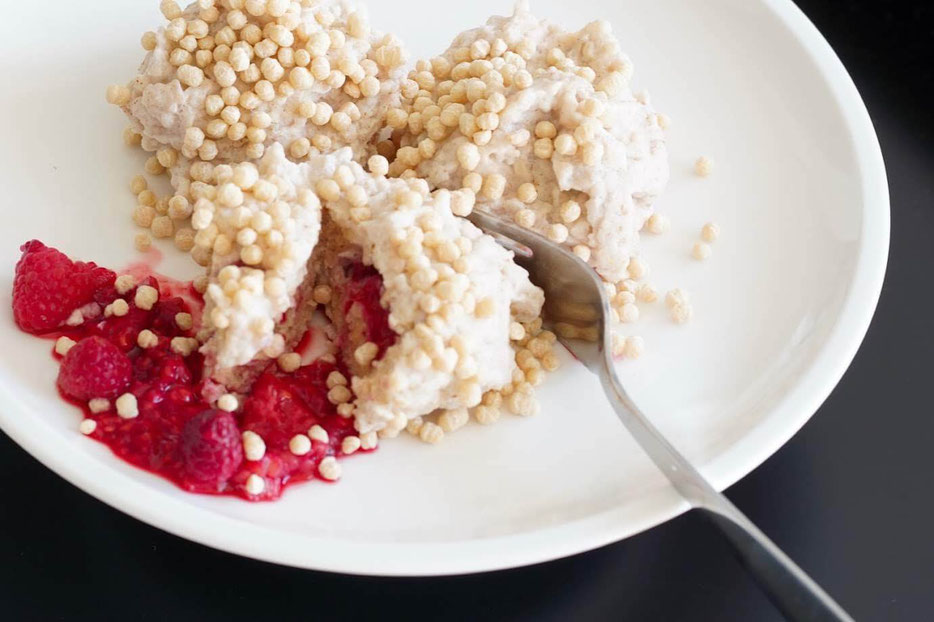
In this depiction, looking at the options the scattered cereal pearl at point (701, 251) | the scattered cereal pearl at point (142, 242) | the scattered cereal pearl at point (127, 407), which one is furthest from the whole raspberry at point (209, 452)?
the scattered cereal pearl at point (701, 251)

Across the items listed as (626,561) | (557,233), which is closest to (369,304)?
(557,233)

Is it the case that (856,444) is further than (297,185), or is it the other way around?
(856,444)

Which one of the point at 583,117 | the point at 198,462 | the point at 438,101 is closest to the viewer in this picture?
the point at 198,462

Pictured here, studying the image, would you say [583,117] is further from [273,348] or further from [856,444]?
[856,444]

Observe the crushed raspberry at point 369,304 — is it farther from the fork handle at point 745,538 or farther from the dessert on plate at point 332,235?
the fork handle at point 745,538

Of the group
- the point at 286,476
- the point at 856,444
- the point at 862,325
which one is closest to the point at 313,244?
the point at 286,476
